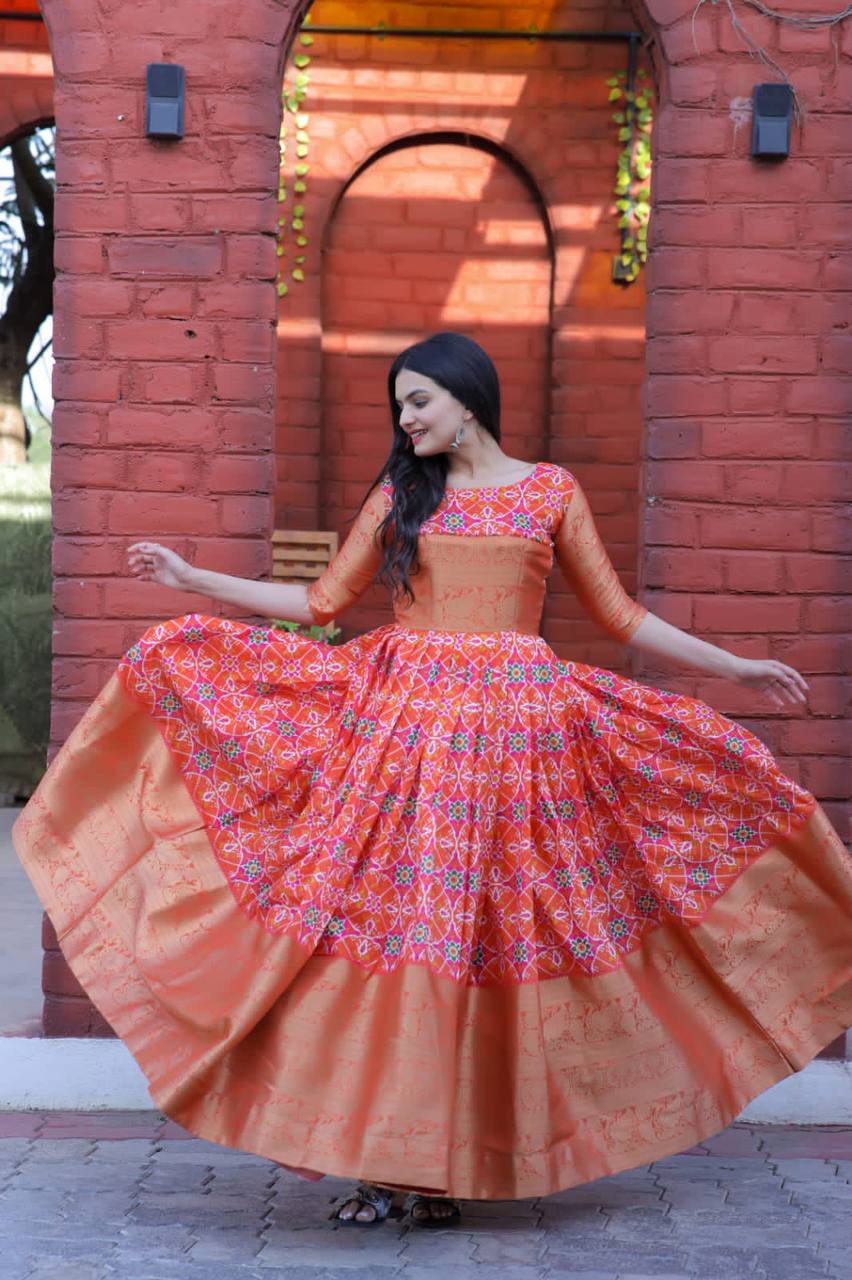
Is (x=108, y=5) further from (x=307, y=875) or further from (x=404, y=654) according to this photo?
(x=307, y=875)

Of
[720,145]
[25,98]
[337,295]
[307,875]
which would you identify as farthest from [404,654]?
[25,98]

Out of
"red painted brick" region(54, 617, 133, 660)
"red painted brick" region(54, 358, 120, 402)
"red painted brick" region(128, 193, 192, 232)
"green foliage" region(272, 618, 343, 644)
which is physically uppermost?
"red painted brick" region(128, 193, 192, 232)

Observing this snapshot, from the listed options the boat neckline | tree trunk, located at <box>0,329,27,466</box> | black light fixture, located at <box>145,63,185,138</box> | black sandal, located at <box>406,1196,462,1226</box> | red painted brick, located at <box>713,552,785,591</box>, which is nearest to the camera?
black sandal, located at <box>406,1196,462,1226</box>

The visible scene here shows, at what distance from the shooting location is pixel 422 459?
3.85m

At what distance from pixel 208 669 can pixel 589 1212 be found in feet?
4.62

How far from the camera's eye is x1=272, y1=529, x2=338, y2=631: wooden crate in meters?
7.89

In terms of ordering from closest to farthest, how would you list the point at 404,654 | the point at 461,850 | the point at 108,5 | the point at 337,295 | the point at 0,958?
the point at 461,850, the point at 404,654, the point at 108,5, the point at 0,958, the point at 337,295

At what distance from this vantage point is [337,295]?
8344 millimetres

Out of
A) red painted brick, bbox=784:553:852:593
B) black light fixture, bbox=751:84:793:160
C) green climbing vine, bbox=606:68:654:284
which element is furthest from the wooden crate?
black light fixture, bbox=751:84:793:160

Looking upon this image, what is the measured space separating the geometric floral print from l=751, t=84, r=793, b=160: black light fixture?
4.02 feet

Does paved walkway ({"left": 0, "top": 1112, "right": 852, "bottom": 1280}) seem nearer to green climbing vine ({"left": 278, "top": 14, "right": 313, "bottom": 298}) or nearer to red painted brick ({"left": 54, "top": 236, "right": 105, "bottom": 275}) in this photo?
red painted brick ({"left": 54, "top": 236, "right": 105, "bottom": 275})

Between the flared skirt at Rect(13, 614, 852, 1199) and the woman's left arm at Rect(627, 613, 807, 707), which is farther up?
the woman's left arm at Rect(627, 613, 807, 707)

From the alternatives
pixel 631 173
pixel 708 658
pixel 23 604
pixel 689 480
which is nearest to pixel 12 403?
pixel 23 604

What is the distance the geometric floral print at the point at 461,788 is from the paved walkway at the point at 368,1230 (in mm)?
542
